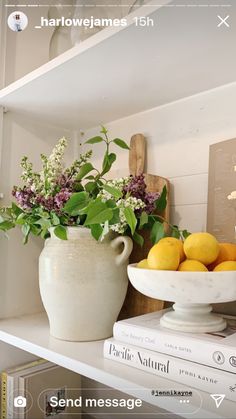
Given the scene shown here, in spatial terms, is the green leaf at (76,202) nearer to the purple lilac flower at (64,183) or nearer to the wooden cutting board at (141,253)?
the purple lilac flower at (64,183)

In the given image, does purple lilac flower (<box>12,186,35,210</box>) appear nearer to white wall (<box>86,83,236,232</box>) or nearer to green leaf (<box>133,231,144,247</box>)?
green leaf (<box>133,231,144,247</box>)

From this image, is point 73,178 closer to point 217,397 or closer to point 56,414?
point 217,397

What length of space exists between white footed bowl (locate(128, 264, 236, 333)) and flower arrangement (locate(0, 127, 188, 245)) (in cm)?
13

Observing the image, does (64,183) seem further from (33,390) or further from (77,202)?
(33,390)

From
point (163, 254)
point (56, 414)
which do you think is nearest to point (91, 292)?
point (163, 254)

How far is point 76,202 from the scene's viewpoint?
668 mm

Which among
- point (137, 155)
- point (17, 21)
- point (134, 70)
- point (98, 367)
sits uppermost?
point (17, 21)

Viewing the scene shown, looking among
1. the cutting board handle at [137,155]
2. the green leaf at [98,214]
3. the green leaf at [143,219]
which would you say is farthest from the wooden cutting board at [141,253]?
the green leaf at [98,214]

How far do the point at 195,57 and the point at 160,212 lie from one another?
0.33 meters

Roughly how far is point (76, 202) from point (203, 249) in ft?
0.81

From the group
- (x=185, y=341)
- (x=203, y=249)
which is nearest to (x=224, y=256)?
(x=203, y=249)

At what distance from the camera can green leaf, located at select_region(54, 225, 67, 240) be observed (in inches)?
27.5

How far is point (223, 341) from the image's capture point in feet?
1.69

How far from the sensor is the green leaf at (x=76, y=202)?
667 mm
